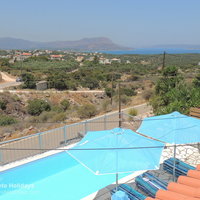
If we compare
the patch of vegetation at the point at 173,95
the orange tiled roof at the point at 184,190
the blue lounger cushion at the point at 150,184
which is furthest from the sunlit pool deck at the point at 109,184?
the patch of vegetation at the point at 173,95

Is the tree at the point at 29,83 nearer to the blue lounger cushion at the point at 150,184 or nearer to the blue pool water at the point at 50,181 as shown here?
the blue pool water at the point at 50,181

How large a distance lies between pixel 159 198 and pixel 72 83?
1488 inches

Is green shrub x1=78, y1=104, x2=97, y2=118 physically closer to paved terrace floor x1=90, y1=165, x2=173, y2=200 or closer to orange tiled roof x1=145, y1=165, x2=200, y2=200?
paved terrace floor x1=90, y1=165, x2=173, y2=200

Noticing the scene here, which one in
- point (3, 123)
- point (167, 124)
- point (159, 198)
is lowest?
point (3, 123)

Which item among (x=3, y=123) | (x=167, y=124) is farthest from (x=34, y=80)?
(x=167, y=124)

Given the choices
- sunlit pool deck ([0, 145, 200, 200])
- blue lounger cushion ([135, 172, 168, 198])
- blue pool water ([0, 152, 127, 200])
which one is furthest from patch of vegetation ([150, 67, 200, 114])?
blue lounger cushion ([135, 172, 168, 198])

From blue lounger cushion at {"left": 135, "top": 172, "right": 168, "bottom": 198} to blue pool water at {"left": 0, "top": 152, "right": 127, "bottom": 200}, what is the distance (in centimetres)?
193

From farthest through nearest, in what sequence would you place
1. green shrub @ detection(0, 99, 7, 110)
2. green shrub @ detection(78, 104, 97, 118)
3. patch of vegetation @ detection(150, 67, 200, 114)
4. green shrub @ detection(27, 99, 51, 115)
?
green shrub @ detection(0, 99, 7, 110)
green shrub @ detection(27, 99, 51, 115)
green shrub @ detection(78, 104, 97, 118)
patch of vegetation @ detection(150, 67, 200, 114)

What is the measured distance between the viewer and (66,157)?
913cm

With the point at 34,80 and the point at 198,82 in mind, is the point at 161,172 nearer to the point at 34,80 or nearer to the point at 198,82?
the point at 198,82

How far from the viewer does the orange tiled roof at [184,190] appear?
341 centimetres

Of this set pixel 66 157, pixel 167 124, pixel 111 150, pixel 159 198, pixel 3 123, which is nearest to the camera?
pixel 159 198

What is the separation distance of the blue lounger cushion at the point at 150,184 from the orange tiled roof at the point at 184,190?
158 centimetres

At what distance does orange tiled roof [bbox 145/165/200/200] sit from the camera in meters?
3.41
